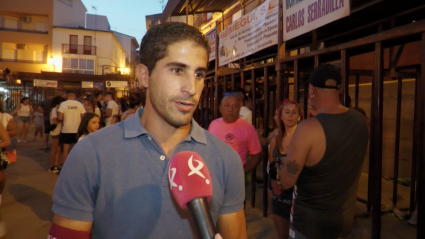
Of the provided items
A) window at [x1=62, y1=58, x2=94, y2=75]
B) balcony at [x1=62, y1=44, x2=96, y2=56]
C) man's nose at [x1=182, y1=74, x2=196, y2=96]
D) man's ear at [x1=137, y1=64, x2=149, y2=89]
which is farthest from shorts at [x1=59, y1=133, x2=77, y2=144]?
balcony at [x1=62, y1=44, x2=96, y2=56]

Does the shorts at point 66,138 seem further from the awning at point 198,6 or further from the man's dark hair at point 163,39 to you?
the man's dark hair at point 163,39

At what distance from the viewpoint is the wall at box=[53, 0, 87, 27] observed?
3762cm

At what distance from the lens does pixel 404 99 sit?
692 centimetres

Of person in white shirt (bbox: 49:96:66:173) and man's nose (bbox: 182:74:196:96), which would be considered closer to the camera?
man's nose (bbox: 182:74:196:96)

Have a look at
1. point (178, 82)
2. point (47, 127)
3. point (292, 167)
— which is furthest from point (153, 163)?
point (47, 127)

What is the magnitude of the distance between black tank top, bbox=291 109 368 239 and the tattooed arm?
8 centimetres

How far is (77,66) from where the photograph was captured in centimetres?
3788

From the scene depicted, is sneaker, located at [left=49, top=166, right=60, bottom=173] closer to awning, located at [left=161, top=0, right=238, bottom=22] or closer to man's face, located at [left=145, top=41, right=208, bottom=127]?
awning, located at [left=161, top=0, right=238, bottom=22]

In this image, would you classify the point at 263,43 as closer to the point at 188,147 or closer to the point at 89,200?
the point at 188,147

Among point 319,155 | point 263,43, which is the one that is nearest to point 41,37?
point 263,43

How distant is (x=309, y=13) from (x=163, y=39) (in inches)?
116

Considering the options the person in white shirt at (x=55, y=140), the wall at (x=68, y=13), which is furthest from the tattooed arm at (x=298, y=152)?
the wall at (x=68, y=13)

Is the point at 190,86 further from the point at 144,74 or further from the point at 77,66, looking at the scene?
the point at 77,66

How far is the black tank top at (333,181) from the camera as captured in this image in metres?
2.37
